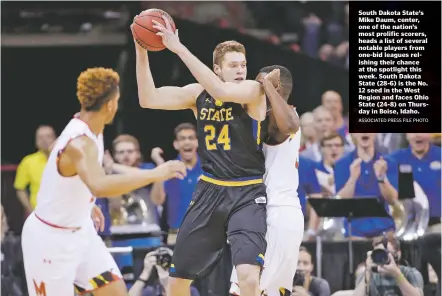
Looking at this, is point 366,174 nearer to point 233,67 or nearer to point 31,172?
point 233,67

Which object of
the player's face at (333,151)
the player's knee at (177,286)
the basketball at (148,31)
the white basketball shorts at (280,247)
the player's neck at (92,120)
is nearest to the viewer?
the player's neck at (92,120)

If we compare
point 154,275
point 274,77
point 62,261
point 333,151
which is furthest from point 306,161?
point 62,261

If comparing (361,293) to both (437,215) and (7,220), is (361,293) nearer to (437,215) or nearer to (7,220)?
(437,215)

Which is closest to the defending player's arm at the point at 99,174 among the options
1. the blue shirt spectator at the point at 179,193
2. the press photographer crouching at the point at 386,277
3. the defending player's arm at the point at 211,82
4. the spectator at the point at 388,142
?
the defending player's arm at the point at 211,82

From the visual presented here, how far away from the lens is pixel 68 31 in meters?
9.52

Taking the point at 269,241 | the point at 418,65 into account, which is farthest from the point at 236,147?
the point at 418,65

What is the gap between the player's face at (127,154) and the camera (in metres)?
9.15

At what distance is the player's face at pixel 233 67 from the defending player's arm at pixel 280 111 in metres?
0.23

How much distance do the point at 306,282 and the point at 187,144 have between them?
1.69 m

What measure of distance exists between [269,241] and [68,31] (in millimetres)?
3405

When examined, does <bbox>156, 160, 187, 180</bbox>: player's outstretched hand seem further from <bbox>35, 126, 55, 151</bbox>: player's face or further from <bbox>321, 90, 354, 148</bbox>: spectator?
<bbox>321, 90, 354, 148</bbox>: spectator

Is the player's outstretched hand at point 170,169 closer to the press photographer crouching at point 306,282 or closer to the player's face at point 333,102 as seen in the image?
the press photographer crouching at point 306,282

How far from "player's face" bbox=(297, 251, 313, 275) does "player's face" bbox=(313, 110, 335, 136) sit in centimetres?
125

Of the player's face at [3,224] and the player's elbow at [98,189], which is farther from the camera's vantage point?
the player's face at [3,224]
